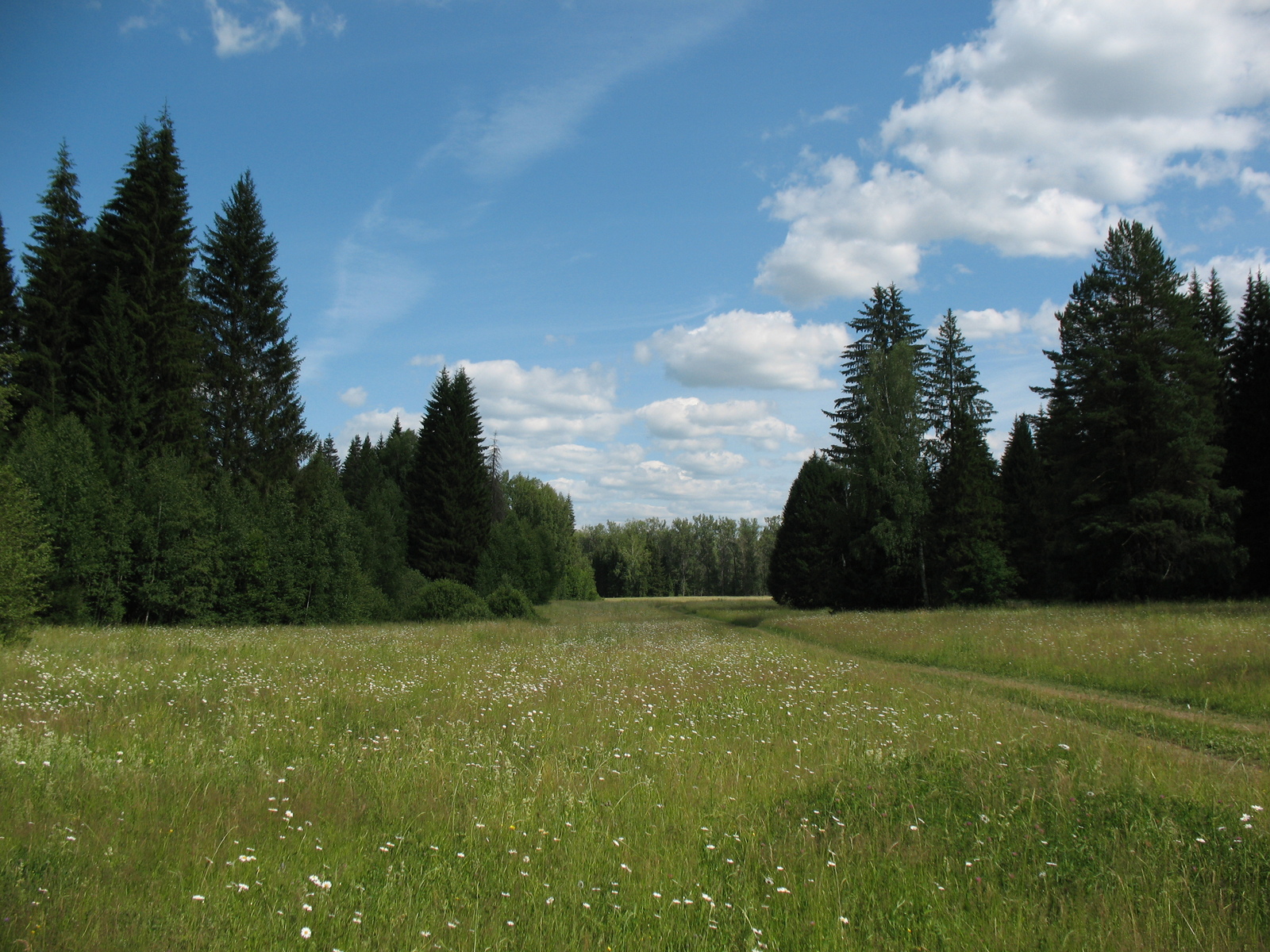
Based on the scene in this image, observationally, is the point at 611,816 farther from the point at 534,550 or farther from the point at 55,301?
the point at 534,550

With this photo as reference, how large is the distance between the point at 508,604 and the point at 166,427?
1703 cm

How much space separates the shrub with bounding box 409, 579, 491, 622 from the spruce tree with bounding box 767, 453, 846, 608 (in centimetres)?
2280

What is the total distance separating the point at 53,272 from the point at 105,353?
4.25 m

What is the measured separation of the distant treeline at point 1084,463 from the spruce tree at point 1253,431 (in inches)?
2.9

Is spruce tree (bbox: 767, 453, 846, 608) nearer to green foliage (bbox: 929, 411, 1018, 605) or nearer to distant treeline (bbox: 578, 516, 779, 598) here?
green foliage (bbox: 929, 411, 1018, 605)

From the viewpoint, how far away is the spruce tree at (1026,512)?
4184 cm

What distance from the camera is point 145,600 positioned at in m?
25.1

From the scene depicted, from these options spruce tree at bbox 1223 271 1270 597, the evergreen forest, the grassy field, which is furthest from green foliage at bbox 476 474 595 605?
spruce tree at bbox 1223 271 1270 597

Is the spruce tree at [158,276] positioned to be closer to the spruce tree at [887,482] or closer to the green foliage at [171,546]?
the green foliage at [171,546]

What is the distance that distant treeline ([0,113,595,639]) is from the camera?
23516 mm

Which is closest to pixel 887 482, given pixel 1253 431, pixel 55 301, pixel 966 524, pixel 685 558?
pixel 966 524

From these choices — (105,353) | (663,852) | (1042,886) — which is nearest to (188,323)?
(105,353)

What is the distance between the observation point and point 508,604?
3472 cm

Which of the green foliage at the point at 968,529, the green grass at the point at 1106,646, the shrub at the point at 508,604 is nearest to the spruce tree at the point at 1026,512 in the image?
the green foliage at the point at 968,529
